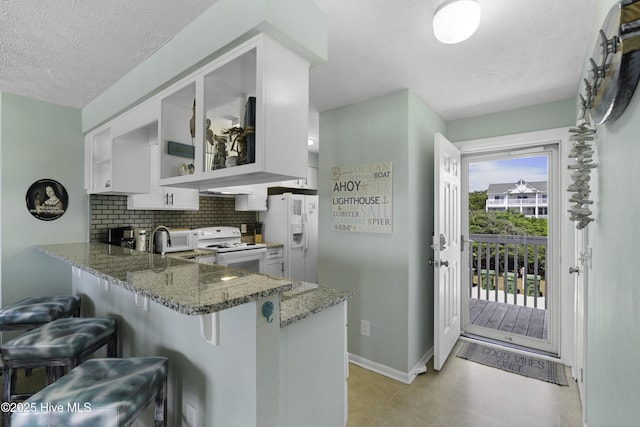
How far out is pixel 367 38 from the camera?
5.61 ft

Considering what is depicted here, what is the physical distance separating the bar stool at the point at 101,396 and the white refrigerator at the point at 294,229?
3.05 m

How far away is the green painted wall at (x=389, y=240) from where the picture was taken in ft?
7.89

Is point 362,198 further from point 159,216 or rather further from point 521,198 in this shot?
A: point 159,216

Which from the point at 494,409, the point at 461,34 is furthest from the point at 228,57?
the point at 494,409

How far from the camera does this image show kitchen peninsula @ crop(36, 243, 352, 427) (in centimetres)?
106

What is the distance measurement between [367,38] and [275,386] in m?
1.81

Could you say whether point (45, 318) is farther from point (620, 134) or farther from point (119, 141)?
point (620, 134)

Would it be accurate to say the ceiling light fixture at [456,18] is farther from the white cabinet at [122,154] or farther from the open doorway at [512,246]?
the open doorway at [512,246]

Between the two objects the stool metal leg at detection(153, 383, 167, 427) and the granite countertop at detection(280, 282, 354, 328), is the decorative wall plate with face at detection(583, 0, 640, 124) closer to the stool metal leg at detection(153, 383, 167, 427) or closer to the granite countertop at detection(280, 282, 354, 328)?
the granite countertop at detection(280, 282, 354, 328)

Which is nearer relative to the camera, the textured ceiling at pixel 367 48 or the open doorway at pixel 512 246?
the textured ceiling at pixel 367 48

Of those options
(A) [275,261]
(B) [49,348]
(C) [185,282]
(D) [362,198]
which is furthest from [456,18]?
A: (A) [275,261]

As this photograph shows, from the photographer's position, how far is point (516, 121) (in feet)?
9.17

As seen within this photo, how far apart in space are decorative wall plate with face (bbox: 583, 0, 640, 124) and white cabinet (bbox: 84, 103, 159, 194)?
2.14 metres

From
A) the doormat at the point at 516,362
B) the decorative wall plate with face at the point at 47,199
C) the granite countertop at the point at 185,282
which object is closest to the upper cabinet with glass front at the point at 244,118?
the granite countertop at the point at 185,282
